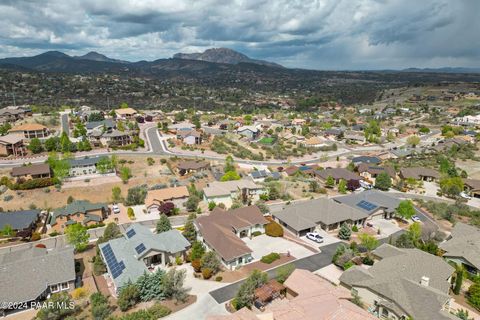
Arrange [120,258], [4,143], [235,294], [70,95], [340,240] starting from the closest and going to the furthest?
[235,294], [120,258], [340,240], [4,143], [70,95]

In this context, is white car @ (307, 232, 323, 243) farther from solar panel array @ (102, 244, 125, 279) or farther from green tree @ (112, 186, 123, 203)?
green tree @ (112, 186, 123, 203)

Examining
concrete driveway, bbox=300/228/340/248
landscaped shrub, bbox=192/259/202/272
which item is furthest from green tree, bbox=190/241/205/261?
concrete driveway, bbox=300/228/340/248

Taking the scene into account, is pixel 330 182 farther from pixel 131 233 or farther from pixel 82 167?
pixel 82 167

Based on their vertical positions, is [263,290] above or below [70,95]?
below

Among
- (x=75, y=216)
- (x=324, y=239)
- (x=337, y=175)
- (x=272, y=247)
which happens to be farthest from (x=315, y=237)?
(x=75, y=216)

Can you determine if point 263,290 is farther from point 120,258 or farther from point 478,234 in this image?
point 478,234

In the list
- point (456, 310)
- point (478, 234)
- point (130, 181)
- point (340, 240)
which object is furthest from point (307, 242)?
point (130, 181)
